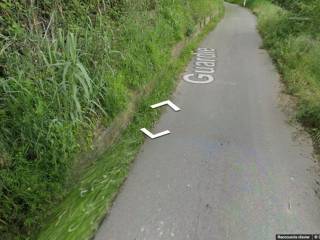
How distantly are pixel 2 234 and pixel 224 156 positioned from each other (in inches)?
87.1

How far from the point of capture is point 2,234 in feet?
6.55

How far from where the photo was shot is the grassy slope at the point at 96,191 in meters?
2.12

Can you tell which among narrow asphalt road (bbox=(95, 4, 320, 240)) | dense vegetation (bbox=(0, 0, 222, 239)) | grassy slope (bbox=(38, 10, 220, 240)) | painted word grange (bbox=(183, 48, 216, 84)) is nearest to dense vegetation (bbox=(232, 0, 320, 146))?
narrow asphalt road (bbox=(95, 4, 320, 240))

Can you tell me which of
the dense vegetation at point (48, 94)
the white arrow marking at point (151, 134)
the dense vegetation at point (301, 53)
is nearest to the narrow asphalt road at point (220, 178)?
the white arrow marking at point (151, 134)

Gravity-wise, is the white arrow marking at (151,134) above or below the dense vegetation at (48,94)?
below

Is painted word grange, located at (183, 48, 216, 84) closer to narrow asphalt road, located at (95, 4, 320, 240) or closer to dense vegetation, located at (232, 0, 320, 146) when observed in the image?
narrow asphalt road, located at (95, 4, 320, 240)

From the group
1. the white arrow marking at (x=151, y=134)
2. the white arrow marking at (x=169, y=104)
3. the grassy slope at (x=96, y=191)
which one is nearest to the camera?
the grassy slope at (x=96, y=191)

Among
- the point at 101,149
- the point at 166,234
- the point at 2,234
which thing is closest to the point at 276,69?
the point at 101,149

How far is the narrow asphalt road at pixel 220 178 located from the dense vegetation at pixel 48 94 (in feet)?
1.96

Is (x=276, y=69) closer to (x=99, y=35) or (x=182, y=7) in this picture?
(x=182, y=7)

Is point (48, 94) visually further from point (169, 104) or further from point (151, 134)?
point (169, 104)

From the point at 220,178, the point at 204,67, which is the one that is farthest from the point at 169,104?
the point at 204,67

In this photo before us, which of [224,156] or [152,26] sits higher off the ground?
[152,26]

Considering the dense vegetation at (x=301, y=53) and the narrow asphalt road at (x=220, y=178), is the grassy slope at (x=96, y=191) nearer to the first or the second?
the narrow asphalt road at (x=220, y=178)
